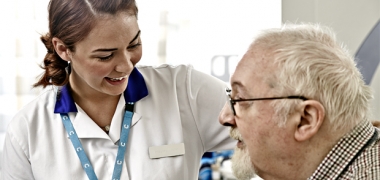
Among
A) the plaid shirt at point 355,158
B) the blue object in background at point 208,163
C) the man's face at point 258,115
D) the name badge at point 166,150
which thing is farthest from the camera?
the blue object in background at point 208,163

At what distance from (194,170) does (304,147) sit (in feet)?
2.29

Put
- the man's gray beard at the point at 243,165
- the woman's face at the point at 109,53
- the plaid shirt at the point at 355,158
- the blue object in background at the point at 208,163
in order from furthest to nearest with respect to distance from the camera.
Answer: the blue object in background at the point at 208,163
the woman's face at the point at 109,53
the man's gray beard at the point at 243,165
the plaid shirt at the point at 355,158

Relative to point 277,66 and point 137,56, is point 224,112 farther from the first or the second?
point 137,56

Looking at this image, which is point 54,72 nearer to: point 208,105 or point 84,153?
point 84,153

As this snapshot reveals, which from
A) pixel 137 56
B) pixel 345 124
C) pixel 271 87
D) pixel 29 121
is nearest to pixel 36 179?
pixel 29 121

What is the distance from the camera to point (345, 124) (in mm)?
1286

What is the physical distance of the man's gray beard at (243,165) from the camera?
143 centimetres

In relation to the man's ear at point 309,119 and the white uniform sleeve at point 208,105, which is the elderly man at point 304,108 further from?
the white uniform sleeve at point 208,105

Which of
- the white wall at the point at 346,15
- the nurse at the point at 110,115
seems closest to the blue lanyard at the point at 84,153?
the nurse at the point at 110,115

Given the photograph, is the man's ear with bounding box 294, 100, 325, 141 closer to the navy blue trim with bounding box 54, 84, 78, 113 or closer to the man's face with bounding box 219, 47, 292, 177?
the man's face with bounding box 219, 47, 292, 177

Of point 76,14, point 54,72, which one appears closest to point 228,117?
point 76,14

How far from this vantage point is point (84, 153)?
1803mm

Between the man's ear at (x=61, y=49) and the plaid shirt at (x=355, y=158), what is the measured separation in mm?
921

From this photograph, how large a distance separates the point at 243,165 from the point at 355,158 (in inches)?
12.7
